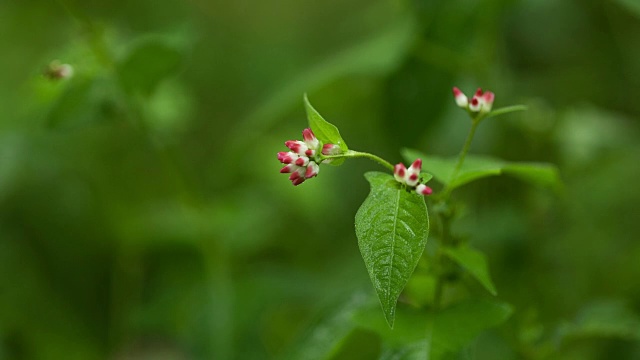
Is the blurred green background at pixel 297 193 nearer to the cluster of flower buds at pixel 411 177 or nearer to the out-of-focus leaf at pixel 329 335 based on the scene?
the out-of-focus leaf at pixel 329 335

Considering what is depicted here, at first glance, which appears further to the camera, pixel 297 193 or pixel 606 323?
pixel 297 193

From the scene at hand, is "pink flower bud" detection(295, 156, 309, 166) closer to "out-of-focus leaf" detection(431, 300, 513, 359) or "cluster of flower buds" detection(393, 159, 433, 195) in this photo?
"cluster of flower buds" detection(393, 159, 433, 195)

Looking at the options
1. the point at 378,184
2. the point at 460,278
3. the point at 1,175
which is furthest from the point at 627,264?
the point at 1,175

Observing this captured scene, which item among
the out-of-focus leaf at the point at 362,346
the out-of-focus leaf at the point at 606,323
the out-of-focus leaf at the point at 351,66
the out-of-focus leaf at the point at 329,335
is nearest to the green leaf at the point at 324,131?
the out-of-focus leaf at the point at 329,335

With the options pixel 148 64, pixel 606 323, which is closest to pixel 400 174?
pixel 606 323

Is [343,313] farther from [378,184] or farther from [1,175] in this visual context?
[1,175]

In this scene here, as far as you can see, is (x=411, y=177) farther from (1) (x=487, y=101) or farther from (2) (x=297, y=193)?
(2) (x=297, y=193)
